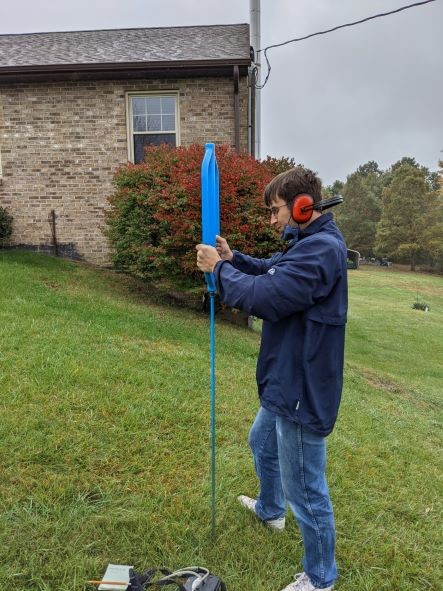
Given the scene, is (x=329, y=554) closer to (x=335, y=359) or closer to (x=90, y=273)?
(x=335, y=359)

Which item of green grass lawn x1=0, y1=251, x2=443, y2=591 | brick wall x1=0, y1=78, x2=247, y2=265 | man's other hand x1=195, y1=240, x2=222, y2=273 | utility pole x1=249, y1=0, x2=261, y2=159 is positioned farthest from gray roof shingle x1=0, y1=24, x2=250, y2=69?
man's other hand x1=195, y1=240, x2=222, y2=273

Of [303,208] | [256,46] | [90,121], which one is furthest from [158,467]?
[256,46]

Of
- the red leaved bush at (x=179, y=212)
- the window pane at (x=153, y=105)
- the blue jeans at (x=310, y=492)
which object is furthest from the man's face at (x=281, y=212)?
the window pane at (x=153, y=105)

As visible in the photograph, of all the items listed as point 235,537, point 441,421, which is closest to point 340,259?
point 235,537

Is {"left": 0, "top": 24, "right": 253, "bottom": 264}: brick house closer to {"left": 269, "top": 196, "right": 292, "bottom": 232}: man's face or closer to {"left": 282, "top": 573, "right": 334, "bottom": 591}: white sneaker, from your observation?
{"left": 269, "top": 196, "right": 292, "bottom": 232}: man's face

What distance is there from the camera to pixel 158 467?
9.57ft

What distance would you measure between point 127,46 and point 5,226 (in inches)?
204

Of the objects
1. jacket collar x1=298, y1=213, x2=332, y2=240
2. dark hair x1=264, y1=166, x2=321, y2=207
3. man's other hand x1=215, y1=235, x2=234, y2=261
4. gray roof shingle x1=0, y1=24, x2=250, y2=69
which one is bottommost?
man's other hand x1=215, y1=235, x2=234, y2=261

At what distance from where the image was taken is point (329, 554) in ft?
6.68

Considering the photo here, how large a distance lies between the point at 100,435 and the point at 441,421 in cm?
413

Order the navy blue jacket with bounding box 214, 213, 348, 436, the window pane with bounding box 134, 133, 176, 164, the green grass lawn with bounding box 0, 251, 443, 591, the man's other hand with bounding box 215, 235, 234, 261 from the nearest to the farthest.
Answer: the navy blue jacket with bounding box 214, 213, 348, 436 < the man's other hand with bounding box 215, 235, 234, 261 < the green grass lawn with bounding box 0, 251, 443, 591 < the window pane with bounding box 134, 133, 176, 164

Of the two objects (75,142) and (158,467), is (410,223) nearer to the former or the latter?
(75,142)

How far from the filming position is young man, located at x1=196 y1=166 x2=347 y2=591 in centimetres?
179

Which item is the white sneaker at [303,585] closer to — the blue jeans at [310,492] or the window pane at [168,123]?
the blue jeans at [310,492]
